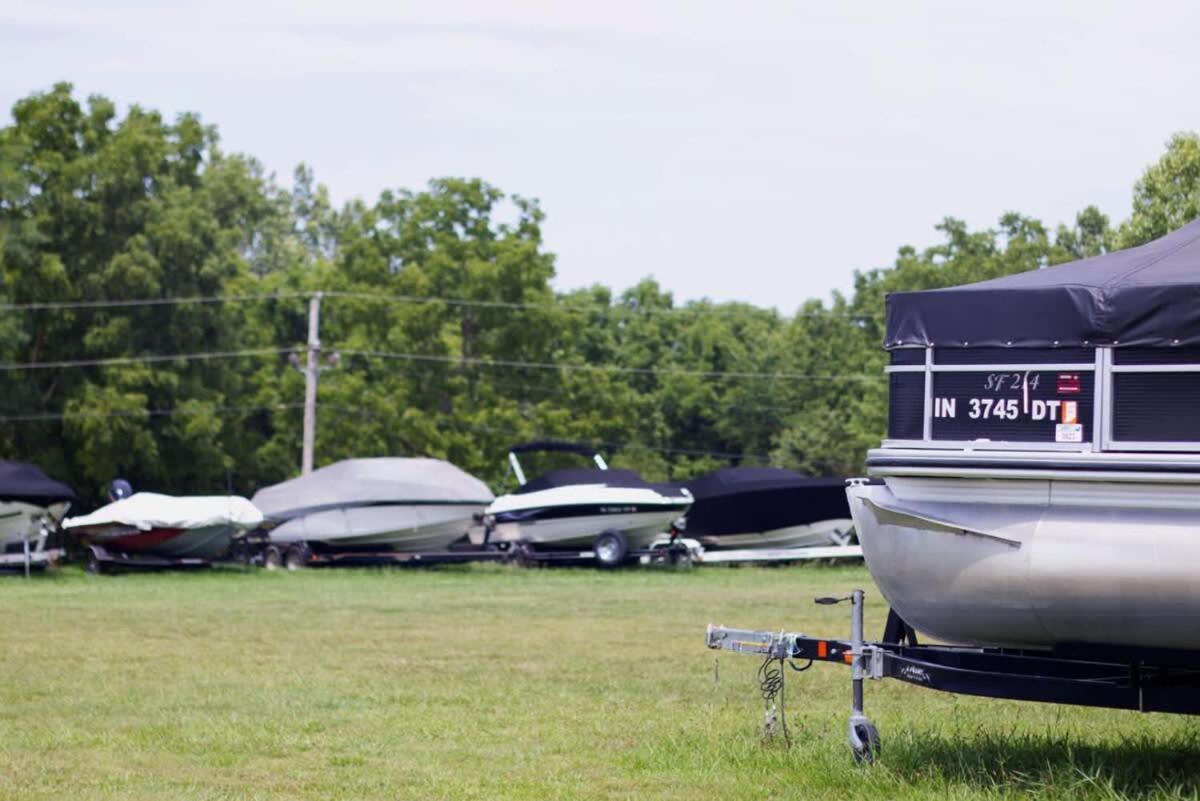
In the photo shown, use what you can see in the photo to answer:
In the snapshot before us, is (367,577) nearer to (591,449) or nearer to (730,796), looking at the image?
(591,449)

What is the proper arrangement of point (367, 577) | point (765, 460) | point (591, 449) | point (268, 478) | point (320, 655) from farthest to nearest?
point (765, 460) < point (268, 478) < point (591, 449) < point (367, 577) < point (320, 655)

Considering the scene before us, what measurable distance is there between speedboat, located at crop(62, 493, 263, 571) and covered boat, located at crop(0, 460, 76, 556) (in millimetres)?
576

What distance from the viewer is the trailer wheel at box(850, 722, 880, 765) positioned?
8.82 metres

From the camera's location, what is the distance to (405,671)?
14172mm

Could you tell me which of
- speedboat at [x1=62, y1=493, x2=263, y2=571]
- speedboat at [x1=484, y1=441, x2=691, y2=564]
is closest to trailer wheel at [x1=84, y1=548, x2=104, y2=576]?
speedboat at [x1=62, y1=493, x2=263, y2=571]

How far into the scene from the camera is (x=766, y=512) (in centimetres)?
3231

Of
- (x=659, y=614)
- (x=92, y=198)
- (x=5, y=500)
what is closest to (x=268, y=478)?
(x=92, y=198)

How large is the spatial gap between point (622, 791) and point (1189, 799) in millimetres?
2600

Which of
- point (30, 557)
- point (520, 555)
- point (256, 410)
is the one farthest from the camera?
point (256, 410)

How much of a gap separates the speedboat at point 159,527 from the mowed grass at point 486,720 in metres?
8.80

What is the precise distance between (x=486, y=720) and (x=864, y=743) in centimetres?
306

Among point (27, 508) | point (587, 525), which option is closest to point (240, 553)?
point (27, 508)

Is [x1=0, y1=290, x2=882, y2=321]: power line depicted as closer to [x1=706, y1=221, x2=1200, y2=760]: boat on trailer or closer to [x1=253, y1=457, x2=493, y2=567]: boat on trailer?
[x1=253, y1=457, x2=493, y2=567]: boat on trailer

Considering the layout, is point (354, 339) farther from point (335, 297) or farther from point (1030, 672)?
point (1030, 672)
